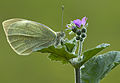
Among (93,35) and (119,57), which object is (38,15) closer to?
(93,35)

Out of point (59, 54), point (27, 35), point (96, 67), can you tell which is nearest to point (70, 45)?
point (59, 54)

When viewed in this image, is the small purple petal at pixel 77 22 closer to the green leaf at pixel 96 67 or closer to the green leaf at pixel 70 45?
the green leaf at pixel 70 45

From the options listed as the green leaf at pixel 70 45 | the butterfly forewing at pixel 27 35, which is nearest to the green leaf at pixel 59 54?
the green leaf at pixel 70 45

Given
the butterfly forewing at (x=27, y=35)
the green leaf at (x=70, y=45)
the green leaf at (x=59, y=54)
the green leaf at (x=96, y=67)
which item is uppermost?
the butterfly forewing at (x=27, y=35)

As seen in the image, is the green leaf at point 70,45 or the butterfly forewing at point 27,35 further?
the butterfly forewing at point 27,35

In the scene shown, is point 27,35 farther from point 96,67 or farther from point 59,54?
point 96,67

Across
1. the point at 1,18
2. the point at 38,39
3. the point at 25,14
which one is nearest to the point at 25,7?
the point at 25,14
